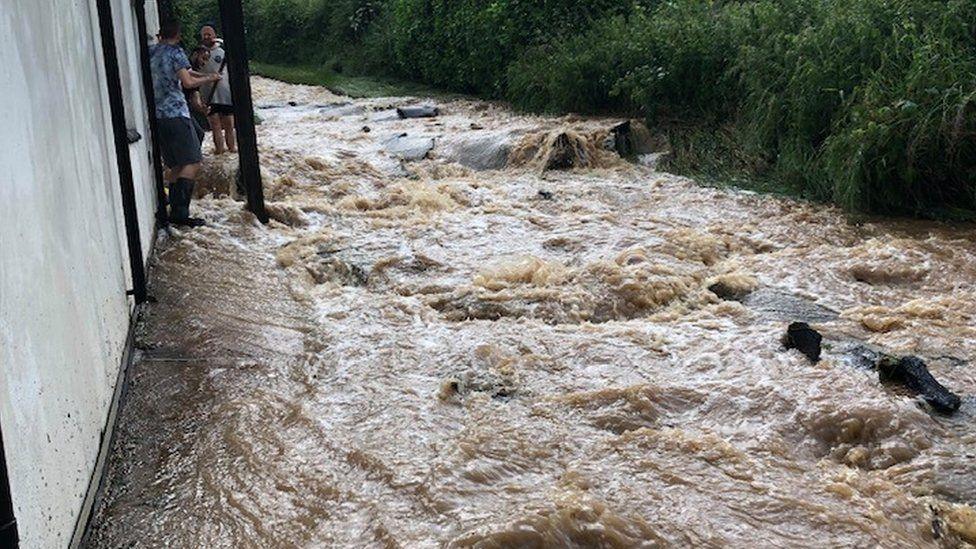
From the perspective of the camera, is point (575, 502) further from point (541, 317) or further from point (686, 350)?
point (541, 317)

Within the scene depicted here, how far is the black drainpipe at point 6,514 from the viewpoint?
8.11ft

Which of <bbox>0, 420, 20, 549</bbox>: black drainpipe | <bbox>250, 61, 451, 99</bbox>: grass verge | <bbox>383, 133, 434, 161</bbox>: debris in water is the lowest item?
<bbox>250, 61, 451, 99</bbox>: grass verge

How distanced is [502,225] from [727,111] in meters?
4.34

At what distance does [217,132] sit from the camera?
10.8 m

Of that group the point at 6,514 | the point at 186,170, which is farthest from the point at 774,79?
the point at 6,514

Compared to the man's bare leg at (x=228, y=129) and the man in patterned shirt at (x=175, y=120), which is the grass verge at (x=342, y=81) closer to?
the man's bare leg at (x=228, y=129)

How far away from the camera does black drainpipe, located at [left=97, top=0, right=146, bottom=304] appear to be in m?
5.68

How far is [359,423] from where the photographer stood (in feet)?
15.5

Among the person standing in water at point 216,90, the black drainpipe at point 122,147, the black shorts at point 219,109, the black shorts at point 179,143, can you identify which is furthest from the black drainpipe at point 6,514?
the black shorts at point 219,109

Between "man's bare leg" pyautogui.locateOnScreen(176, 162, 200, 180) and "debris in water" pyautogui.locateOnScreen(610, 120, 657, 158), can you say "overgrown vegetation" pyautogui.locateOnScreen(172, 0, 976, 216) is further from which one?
"man's bare leg" pyautogui.locateOnScreen(176, 162, 200, 180)

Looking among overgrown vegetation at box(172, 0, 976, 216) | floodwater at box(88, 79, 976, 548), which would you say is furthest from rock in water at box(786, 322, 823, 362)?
overgrown vegetation at box(172, 0, 976, 216)

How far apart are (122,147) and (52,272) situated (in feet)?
8.08

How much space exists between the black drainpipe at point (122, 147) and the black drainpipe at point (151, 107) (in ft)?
6.94

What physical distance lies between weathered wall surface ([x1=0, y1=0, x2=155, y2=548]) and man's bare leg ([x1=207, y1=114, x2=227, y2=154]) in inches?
223
